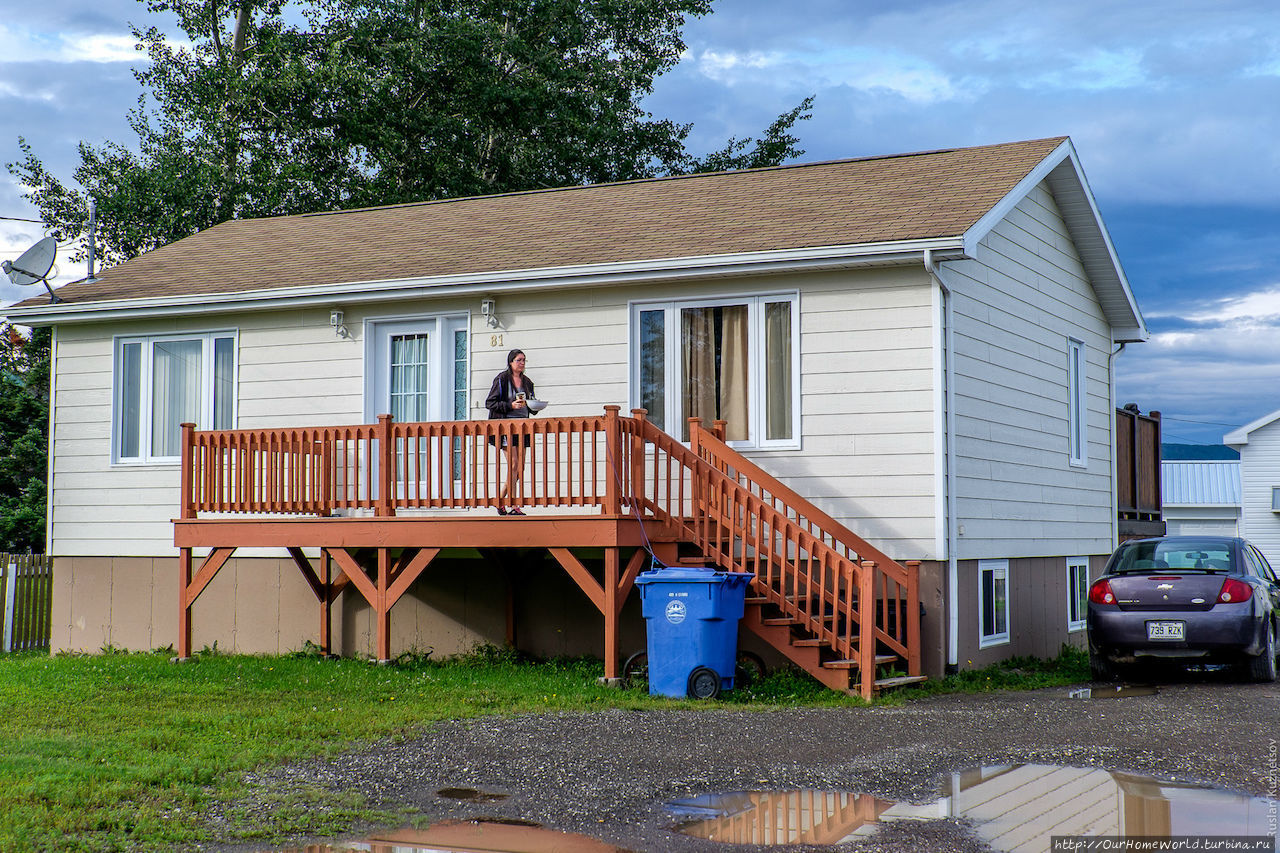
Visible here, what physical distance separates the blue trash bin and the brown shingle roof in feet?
11.2

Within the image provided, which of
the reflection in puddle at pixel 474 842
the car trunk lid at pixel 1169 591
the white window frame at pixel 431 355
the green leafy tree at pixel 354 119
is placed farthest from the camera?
the green leafy tree at pixel 354 119

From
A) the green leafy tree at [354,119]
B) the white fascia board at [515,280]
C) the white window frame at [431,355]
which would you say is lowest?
the white window frame at [431,355]

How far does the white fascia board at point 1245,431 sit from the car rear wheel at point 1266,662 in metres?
29.9

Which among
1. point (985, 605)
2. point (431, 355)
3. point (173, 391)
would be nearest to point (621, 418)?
point (431, 355)

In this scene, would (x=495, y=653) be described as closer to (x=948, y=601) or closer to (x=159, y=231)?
(x=948, y=601)

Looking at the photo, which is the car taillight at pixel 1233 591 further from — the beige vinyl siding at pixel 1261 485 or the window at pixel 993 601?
the beige vinyl siding at pixel 1261 485

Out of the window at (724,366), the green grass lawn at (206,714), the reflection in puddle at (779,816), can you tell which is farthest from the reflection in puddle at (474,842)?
the window at (724,366)

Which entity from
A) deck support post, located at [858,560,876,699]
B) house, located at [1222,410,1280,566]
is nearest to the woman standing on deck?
deck support post, located at [858,560,876,699]

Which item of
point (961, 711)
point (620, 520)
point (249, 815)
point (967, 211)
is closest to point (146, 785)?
point (249, 815)

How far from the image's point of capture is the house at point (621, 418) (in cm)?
1141

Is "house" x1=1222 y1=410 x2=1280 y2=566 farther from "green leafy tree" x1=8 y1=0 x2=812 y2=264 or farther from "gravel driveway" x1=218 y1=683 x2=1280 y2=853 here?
"gravel driveway" x1=218 y1=683 x2=1280 y2=853

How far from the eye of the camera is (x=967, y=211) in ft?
38.5

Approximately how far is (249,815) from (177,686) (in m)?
5.04

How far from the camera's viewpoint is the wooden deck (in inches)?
420
